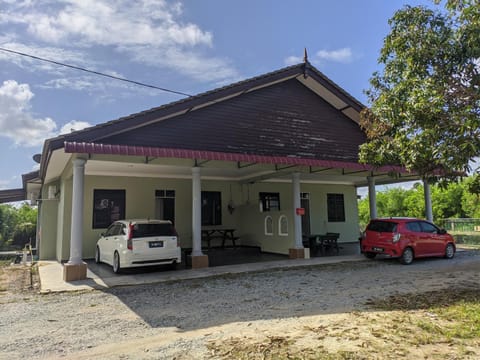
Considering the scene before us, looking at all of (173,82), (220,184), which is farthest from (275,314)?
(220,184)

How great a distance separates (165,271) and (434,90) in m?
7.98

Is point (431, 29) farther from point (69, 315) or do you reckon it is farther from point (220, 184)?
point (220, 184)

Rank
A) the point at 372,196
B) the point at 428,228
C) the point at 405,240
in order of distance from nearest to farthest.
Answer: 1. the point at 405,240
2. the point at 428,228
3. the point at 372,196

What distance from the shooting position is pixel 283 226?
13.4m

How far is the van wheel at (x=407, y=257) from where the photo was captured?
11.3m

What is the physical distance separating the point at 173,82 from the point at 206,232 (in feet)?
21.9

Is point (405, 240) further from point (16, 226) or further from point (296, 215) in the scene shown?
point (16, 226)

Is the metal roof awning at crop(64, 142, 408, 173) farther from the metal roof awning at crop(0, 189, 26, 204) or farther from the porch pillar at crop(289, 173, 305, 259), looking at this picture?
the metal roof awning at crop(0, 189, 26, 204)

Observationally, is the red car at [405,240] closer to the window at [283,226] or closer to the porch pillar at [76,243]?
the window at [283,226]

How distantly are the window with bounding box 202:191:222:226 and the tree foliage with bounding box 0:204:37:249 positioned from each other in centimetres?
1639

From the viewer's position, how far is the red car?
11.3m

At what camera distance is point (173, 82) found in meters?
11.1

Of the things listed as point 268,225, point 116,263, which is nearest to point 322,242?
point 268,225

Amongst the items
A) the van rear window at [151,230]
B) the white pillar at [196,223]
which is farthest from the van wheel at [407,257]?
the van rear window at [151,230]
